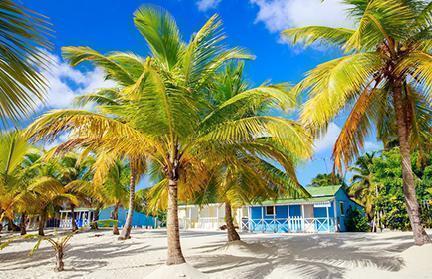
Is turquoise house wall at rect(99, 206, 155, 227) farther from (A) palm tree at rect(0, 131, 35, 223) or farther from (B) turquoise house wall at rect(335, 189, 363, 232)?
(A) palm tree at rect(0, 131, 35, 223)

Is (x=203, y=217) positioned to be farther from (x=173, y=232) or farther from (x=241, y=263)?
(x=173, y=232)

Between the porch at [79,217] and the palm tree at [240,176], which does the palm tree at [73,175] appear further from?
the palm tree at [240,176]

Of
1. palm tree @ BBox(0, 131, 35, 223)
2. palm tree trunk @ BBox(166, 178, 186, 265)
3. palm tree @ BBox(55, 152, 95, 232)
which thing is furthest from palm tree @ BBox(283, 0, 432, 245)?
palm tree @ BBox(55, 152, 95, 232)

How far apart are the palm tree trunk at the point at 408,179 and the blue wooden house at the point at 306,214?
14662 millimetres

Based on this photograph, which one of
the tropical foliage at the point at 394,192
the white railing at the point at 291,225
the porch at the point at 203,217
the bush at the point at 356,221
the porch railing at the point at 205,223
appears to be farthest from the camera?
the porch at the point at 203,217

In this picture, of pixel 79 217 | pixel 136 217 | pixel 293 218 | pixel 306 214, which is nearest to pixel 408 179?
pixel 293 218

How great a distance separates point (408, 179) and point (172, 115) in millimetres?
6288

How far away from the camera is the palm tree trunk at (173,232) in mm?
8398

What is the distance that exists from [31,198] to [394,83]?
1491cm

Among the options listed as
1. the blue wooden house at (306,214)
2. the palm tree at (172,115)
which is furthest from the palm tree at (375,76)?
the blue wooden house at (306,214)

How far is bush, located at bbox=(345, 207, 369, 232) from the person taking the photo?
2375cm

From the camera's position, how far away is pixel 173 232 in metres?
8.61

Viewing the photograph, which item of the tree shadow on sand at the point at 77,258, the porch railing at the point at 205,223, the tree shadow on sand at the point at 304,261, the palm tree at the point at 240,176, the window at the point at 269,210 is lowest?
the tree shadow on sand at the point at 77,258

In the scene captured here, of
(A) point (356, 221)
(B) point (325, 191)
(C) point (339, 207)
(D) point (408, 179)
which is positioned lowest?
(A) point (356, 221)
